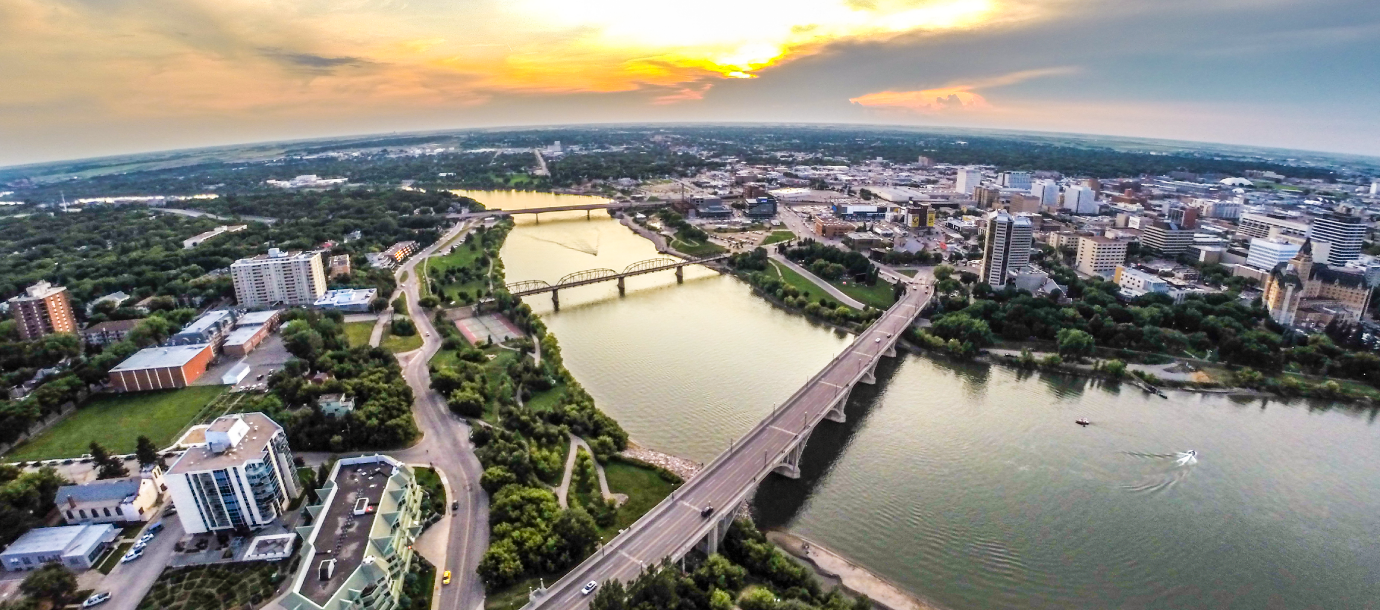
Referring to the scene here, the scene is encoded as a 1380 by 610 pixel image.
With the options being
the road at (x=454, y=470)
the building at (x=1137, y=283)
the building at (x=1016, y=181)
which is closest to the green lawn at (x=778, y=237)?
the building at (x=1137, y=283)

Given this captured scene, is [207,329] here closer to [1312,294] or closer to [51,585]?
[51,585]

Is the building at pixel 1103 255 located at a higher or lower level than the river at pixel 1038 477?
higher

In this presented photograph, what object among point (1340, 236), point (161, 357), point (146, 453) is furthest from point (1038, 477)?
point (1340, 236)

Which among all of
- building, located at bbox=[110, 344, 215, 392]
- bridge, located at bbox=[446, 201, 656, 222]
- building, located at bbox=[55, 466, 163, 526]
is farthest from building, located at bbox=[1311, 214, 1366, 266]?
building, located at bbox=[110, 344, 215, 392]

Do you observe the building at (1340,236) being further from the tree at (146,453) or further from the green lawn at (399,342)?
the tree at (146,453)

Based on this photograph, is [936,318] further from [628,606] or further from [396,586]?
[396,586]

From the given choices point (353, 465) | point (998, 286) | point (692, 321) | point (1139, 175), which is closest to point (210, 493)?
point (353, 465)

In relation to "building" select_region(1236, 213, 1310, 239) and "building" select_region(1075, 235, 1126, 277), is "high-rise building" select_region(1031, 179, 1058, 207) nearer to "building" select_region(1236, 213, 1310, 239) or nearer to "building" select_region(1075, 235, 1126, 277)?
"building" select_region(1236, 213, 1310, 239)
